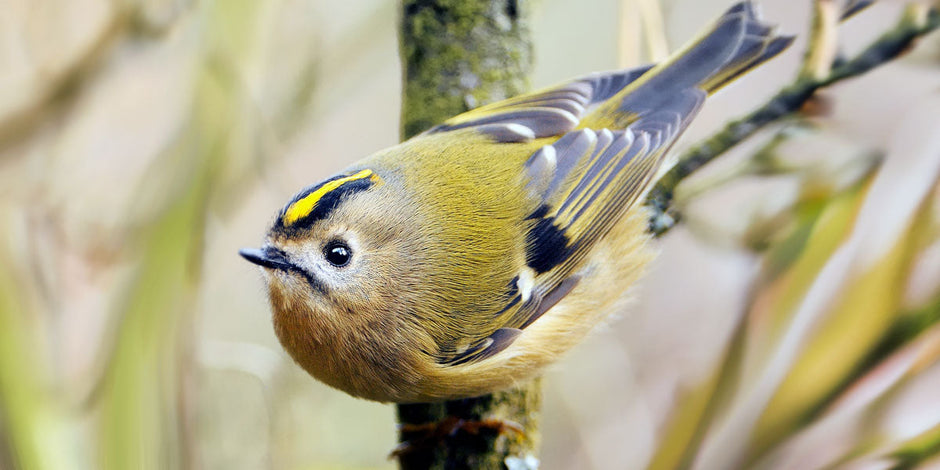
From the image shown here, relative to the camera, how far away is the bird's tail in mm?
1927

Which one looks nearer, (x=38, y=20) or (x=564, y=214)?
(x=564, y=214)

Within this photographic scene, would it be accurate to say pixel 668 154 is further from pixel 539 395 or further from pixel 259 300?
pixel 259 300

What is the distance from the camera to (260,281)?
168cm

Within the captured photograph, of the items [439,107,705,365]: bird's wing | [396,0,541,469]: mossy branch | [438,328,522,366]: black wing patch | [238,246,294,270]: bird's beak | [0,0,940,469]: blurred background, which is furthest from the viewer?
[396,0,541,469]: mossy branch

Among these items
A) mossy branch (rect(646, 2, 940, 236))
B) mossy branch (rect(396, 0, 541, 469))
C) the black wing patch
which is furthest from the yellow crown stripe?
mossy branch (rect(646, 2, 940, 236))

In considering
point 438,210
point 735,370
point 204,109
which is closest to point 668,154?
point 438,210

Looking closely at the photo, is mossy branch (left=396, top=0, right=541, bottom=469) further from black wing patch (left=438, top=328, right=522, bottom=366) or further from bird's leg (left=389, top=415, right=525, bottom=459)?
black wing patch (left=438, top=328, right=522, bottom=366)

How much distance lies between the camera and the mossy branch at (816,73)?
1719mm

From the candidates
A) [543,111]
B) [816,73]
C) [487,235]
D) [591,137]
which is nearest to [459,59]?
[543,111]

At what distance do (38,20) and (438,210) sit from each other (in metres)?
1.50

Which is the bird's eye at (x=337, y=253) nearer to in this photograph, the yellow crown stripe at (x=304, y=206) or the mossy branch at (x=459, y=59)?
the yellow crown stripe at (x=304, y=206)

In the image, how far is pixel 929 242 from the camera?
1331 millimetres

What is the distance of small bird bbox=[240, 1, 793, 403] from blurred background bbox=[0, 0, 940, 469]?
147 mm

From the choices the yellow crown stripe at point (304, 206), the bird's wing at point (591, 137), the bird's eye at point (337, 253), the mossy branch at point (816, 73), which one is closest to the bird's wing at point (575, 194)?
the bird's wing at point (591, 137)
